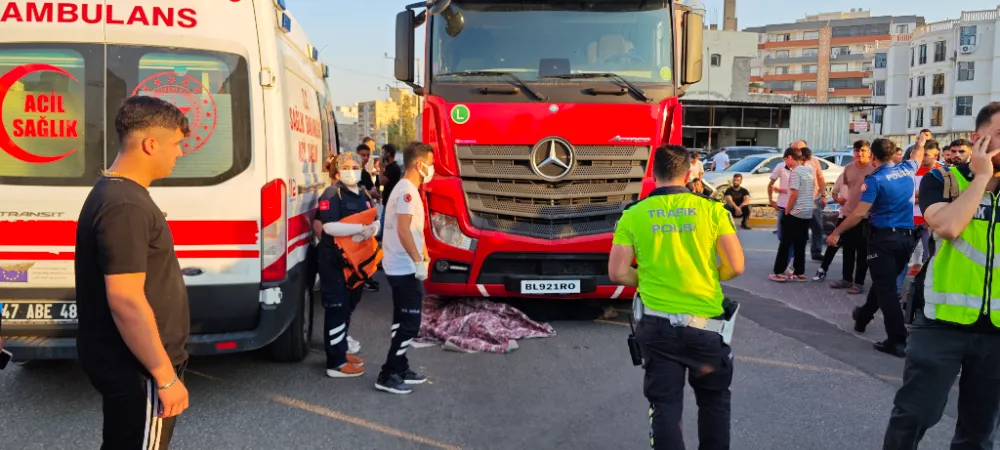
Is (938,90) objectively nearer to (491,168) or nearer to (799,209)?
(799,209)

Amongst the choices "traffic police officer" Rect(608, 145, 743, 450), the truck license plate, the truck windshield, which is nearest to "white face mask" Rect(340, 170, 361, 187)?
the truck windshield

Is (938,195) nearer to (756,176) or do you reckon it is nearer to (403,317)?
(403,317)

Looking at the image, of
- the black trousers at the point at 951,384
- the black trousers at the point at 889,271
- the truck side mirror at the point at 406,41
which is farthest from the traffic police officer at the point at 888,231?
the truck side mirror at the point at 406,41

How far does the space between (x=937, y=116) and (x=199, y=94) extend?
76424 mm

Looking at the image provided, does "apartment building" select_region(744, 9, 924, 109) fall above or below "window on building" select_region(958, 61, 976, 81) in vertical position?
above

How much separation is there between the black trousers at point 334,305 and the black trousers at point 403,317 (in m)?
0.50

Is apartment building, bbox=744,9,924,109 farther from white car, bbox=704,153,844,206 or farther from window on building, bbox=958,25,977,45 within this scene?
white car, bbox=704,153,844,206

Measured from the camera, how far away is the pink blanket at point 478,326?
20.9 feet

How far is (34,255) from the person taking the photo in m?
4.49

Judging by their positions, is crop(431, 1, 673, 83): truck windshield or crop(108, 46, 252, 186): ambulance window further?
crop(431, 1, 673, 83): truck windshield

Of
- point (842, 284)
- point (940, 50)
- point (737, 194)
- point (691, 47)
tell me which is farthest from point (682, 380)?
point (940, 50)

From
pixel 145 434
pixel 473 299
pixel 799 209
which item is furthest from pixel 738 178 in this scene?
pixel 145 434

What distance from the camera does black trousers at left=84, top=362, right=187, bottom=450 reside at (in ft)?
8.29

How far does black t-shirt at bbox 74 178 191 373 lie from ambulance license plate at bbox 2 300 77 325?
230 cm
